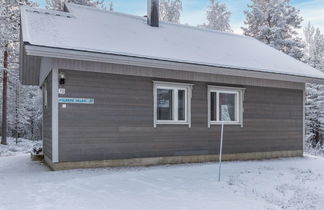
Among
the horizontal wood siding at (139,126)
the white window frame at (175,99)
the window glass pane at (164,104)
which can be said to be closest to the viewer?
the horizontal wood siding at (139,126)

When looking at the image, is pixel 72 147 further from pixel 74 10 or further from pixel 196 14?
pixel 196 14

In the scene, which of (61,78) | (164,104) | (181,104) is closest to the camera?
(61,78)

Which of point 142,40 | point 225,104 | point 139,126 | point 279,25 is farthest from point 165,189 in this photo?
point 279,25

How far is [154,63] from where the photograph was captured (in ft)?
27.5

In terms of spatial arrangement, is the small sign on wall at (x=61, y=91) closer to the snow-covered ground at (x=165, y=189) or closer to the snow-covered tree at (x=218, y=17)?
the snow-covered ground at (x=165, y=189)

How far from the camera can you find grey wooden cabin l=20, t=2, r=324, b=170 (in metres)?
7.73

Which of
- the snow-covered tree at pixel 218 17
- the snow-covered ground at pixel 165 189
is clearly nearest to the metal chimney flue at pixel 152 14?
the snow-covered ground at pixel 165 189

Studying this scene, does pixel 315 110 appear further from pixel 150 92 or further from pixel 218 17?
pixel 150 92

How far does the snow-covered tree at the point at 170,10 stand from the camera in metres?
31.2

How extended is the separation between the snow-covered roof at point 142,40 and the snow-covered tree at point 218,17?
21.9 meters

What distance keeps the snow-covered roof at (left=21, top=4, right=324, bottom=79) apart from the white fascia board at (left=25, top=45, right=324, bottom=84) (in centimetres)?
10

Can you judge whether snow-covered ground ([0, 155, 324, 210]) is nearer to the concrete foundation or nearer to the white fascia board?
the concrete foundation

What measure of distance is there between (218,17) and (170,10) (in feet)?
21.4

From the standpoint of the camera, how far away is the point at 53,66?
7504 millimetres
